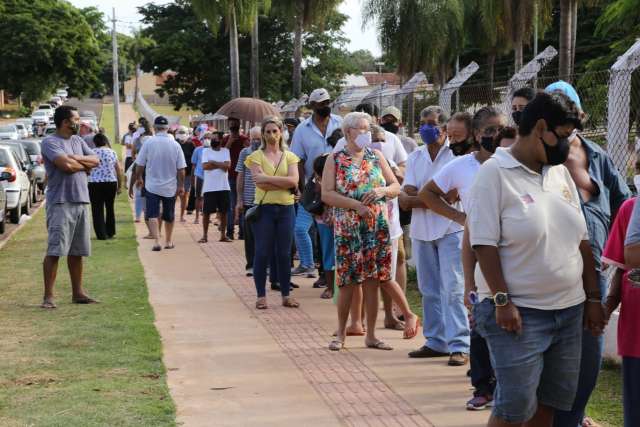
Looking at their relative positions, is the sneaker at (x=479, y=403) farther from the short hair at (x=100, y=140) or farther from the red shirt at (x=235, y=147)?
the short hair at (x=100, y=140)

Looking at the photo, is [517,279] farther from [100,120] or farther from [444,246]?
[100,120]

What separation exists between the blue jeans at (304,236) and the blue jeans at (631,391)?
23.0 feet

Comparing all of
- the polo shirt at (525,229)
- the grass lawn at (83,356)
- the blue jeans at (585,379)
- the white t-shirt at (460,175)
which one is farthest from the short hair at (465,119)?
the polo shirt at (525,229)

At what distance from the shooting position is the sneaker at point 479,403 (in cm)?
650

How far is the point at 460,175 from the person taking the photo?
695 cm

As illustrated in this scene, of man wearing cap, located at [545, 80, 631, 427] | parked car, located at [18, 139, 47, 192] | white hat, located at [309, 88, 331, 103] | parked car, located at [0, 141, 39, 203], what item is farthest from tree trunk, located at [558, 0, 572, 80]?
man wearing cap, located at [545, 80, 631, 427]

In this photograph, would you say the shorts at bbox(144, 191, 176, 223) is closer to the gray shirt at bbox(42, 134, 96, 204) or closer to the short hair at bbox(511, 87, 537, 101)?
the gray shirt at bbox(42, 134, 96, 204)

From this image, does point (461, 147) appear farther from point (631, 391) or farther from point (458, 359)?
point (631, 391)

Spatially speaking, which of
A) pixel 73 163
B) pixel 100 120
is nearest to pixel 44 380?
pixel 73 163

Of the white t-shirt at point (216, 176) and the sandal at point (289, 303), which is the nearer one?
the sandal at point (289, 303)

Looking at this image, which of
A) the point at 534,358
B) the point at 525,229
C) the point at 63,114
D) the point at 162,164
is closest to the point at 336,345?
the point at 63,114

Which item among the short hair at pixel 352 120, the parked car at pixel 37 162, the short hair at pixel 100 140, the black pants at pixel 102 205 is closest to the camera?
the short hair at pixel 352 120

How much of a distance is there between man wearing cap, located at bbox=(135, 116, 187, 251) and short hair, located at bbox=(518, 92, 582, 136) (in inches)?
428

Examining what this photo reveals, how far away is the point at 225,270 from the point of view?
13383 millimetres
